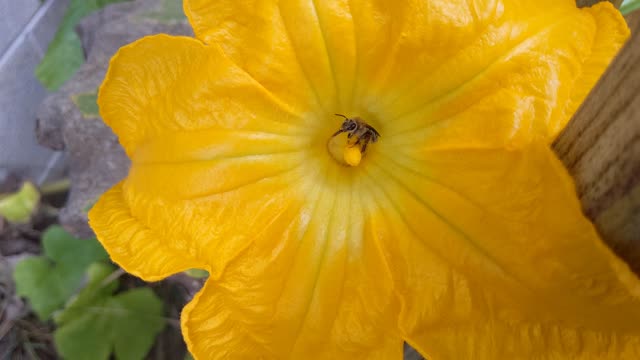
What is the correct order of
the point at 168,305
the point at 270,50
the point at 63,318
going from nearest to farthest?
1. the point at 270,50
2. the point at 63,318
3. the point at 168,305

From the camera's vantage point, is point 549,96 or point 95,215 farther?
point 95,215

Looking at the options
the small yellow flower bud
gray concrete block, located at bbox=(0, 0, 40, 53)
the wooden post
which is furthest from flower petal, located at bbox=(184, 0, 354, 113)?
gray concrete block, located at bbox=(0, 0, 40, 53)

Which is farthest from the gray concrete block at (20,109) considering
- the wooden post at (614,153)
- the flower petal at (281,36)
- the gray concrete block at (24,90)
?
the wooden post at (614,153)

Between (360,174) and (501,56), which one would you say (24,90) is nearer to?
(360,174)

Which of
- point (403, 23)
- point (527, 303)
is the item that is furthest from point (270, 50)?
point (527, 303)

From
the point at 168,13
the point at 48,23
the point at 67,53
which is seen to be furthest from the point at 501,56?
the point at 48,23

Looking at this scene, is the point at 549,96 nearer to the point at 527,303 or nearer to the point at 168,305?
the point at 527,303
